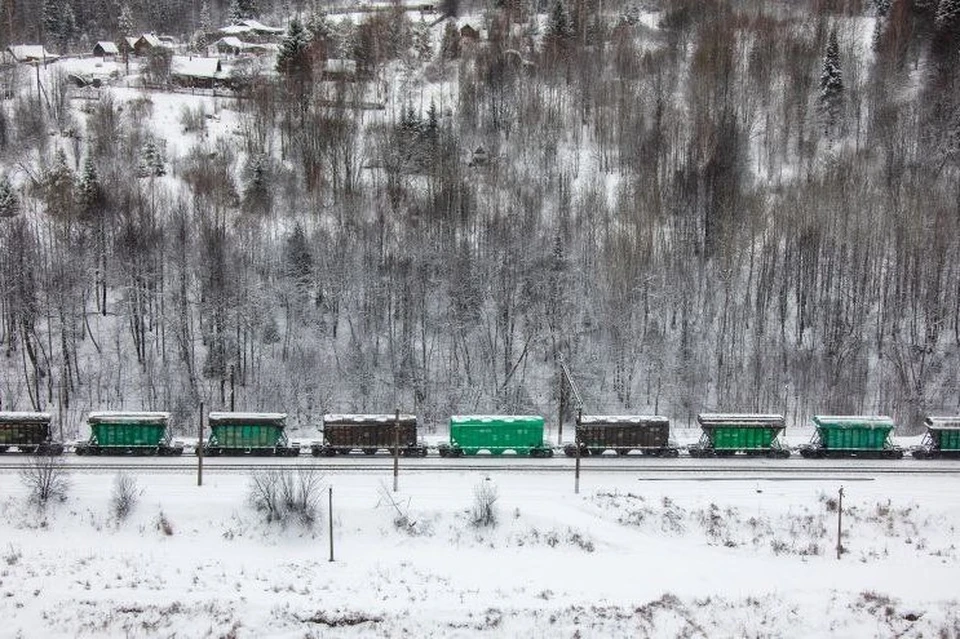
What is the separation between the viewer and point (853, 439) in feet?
132

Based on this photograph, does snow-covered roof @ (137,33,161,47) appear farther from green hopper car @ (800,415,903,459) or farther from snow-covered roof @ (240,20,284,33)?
green hopper car @ (800,415,903,459)

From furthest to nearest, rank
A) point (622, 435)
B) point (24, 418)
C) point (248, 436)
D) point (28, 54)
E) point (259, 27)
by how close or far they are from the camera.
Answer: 1. point (259, 27)
2. point (28, 54)
3. point (622, 435)
4. point (248, 436)
5. point (24, 418)

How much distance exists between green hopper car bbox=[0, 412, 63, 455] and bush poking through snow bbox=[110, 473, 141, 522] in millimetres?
7963

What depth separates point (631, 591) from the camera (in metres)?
28.4

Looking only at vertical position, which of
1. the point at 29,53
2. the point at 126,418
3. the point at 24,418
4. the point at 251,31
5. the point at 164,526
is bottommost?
the point at 164,526

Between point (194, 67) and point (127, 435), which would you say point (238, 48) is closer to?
point (194, 67)

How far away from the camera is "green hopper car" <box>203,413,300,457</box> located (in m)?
38.4

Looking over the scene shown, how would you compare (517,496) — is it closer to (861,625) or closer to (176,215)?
(861,625)

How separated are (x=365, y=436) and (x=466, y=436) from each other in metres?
5.05

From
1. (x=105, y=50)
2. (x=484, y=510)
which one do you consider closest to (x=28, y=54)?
(x=105, y=50)

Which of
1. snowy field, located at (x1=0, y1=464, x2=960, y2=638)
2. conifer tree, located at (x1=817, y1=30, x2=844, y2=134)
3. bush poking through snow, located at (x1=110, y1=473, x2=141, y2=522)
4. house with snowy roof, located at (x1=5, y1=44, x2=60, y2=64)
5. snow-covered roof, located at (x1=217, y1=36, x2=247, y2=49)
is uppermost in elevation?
snow-covered roof, located at (x1=217, y1=36, x2=247, y2=49)

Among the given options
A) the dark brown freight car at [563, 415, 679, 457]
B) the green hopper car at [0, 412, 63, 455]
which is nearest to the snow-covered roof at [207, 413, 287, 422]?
the green hopper car at [0, 412, 63, 455]

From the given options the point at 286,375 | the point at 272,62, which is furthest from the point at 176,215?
the point at 272,62

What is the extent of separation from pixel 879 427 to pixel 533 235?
2827 cm
